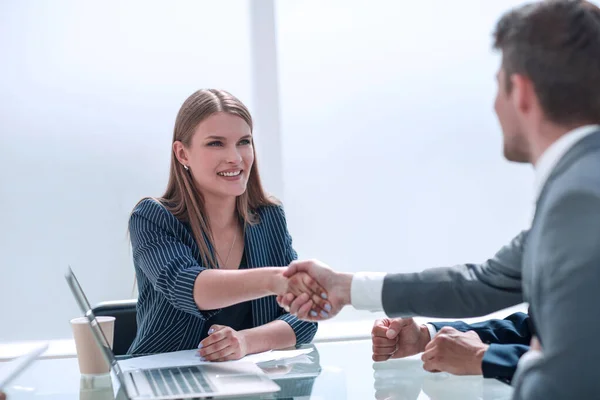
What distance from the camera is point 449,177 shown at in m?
5.05

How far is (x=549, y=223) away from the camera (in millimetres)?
1147

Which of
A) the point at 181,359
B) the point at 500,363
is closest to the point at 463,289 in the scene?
the point at 500,363

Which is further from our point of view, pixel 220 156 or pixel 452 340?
pixel 220 156

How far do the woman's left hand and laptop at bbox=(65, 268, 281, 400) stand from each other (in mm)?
51

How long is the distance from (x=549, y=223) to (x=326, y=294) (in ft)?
3.63

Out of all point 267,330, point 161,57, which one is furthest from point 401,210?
point 267,330

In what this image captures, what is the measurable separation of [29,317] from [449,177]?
8.94 ft

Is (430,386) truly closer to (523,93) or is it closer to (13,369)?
(523,93)

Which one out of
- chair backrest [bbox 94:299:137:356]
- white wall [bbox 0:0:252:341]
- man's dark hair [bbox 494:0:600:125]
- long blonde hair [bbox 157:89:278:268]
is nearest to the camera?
man's dark hair [bbox 494:0:600:125]

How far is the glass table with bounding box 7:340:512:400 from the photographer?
1.76 meters

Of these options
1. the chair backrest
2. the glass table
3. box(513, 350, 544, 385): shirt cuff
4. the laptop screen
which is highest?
box(513, 350, 544, 385): shirt cuff

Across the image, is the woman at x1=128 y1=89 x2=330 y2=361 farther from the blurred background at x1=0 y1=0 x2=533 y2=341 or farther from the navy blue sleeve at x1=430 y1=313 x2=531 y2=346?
the blurred background at x1=0 y1=0 x2=533 y2=341

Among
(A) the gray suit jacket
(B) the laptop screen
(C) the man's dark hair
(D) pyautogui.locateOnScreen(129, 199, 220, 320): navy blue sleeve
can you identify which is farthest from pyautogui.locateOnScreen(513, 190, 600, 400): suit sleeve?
(D) pyautogui.locateOnScreen(129, 199, 220, 320): navy blue sleeve

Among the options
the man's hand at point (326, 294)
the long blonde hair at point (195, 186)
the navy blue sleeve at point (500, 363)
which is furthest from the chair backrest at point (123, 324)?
the navy blue sleeve at point (500, 363)
